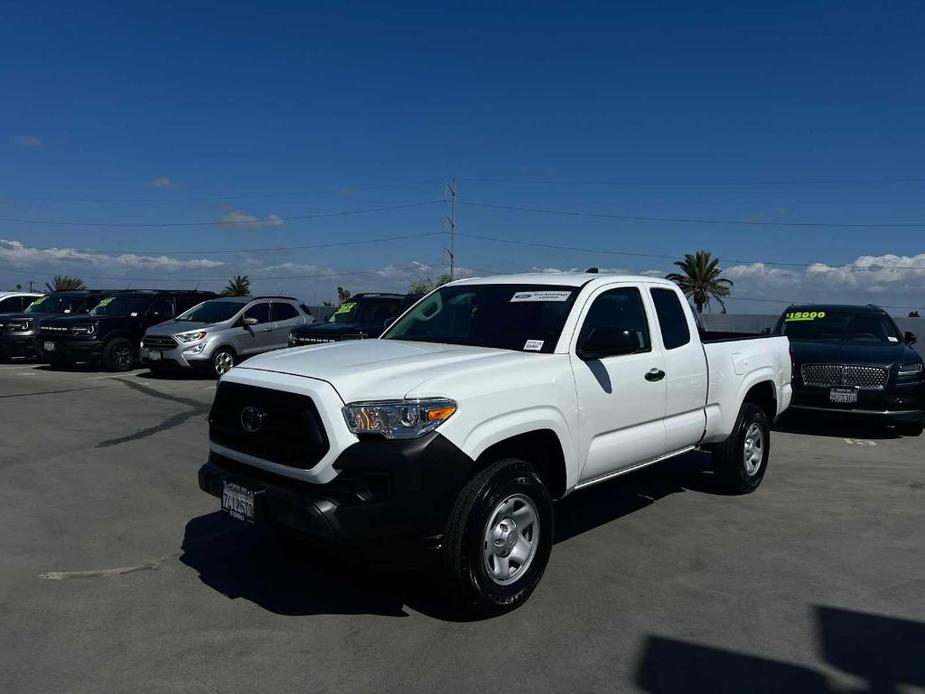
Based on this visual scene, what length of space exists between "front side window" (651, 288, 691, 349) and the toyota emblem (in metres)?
3.09

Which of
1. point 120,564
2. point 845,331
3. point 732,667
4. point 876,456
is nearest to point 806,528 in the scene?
point 732,667

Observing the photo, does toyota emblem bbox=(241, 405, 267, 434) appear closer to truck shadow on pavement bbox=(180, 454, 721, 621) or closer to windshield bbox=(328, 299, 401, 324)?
truck shadow on pavement bbox=(180, 454, 721, 621)

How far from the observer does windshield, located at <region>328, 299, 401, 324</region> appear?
14.9m

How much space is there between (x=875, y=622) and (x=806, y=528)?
179cm

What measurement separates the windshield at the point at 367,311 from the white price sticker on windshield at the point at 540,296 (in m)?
9.68

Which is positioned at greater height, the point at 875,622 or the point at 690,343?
the point at 690,343

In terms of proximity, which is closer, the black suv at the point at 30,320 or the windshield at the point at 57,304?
the black suv at the point at 30,320

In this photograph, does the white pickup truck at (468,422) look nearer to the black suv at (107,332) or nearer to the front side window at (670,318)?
the front side window at (670,318)

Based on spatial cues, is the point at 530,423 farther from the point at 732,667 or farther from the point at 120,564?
the point at 120,564

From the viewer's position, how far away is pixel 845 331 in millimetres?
11180

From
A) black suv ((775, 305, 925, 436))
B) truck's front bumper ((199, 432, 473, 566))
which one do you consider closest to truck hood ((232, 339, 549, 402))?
truck's front bumper ((199, 432, 473, 566))

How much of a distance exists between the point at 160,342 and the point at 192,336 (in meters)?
0.74

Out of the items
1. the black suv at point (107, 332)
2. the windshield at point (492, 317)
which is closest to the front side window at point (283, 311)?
the black suv at point (107, 332)

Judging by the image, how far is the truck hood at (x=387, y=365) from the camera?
3.81 metres
